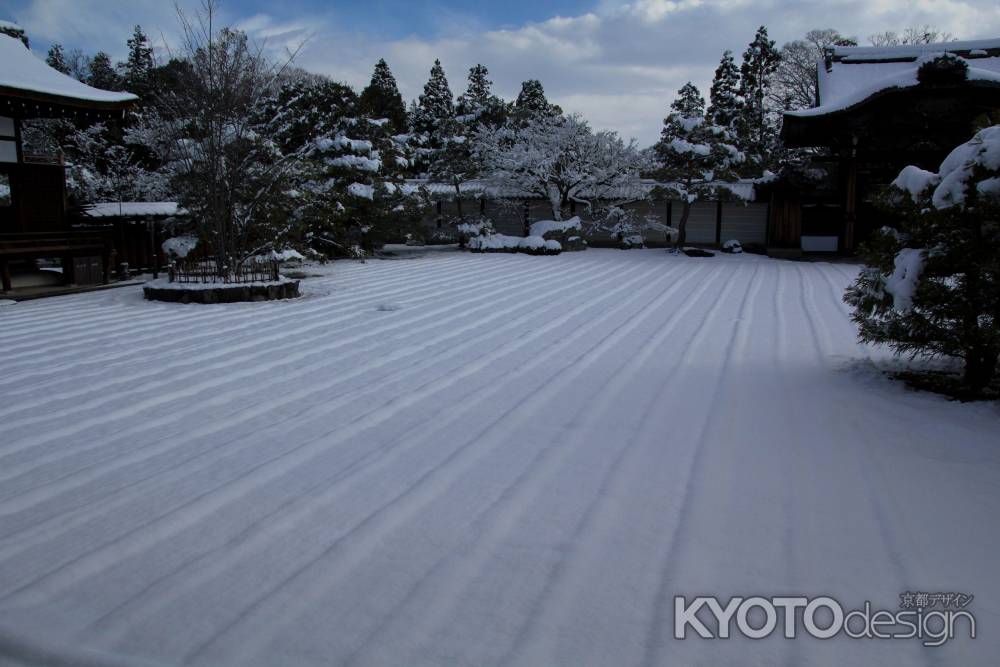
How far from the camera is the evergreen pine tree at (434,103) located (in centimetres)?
3556

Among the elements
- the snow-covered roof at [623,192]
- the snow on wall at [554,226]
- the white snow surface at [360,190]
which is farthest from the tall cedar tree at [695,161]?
the white snow surface at [360,190]

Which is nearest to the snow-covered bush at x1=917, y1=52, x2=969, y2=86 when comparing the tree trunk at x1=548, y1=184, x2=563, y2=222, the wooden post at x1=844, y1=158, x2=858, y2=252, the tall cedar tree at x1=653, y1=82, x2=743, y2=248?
the wooden post at x1=844, y1=158, x2=858, y2=252

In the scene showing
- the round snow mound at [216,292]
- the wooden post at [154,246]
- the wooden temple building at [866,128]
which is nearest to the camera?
the round snow mound at [216,292]

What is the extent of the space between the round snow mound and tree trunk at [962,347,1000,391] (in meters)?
7.87

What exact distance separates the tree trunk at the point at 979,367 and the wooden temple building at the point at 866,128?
36.1ft

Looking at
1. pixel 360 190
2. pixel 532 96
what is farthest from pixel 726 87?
pixel 360 190

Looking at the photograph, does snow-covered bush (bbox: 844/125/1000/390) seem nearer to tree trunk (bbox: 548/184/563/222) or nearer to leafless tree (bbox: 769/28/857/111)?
tree trunk (bbox: 548/184/563/222)

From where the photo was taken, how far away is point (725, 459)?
11.2ft

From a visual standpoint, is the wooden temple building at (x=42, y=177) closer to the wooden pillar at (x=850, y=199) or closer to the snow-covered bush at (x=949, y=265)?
the snow-covered bush at (x=949, y=265)

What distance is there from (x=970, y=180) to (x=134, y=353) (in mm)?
6441

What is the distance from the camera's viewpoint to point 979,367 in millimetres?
4438

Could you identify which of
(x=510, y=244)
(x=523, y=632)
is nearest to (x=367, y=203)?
(x=510, y=244)

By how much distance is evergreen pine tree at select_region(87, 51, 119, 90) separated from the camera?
25.2 metres

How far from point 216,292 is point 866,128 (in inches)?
595
